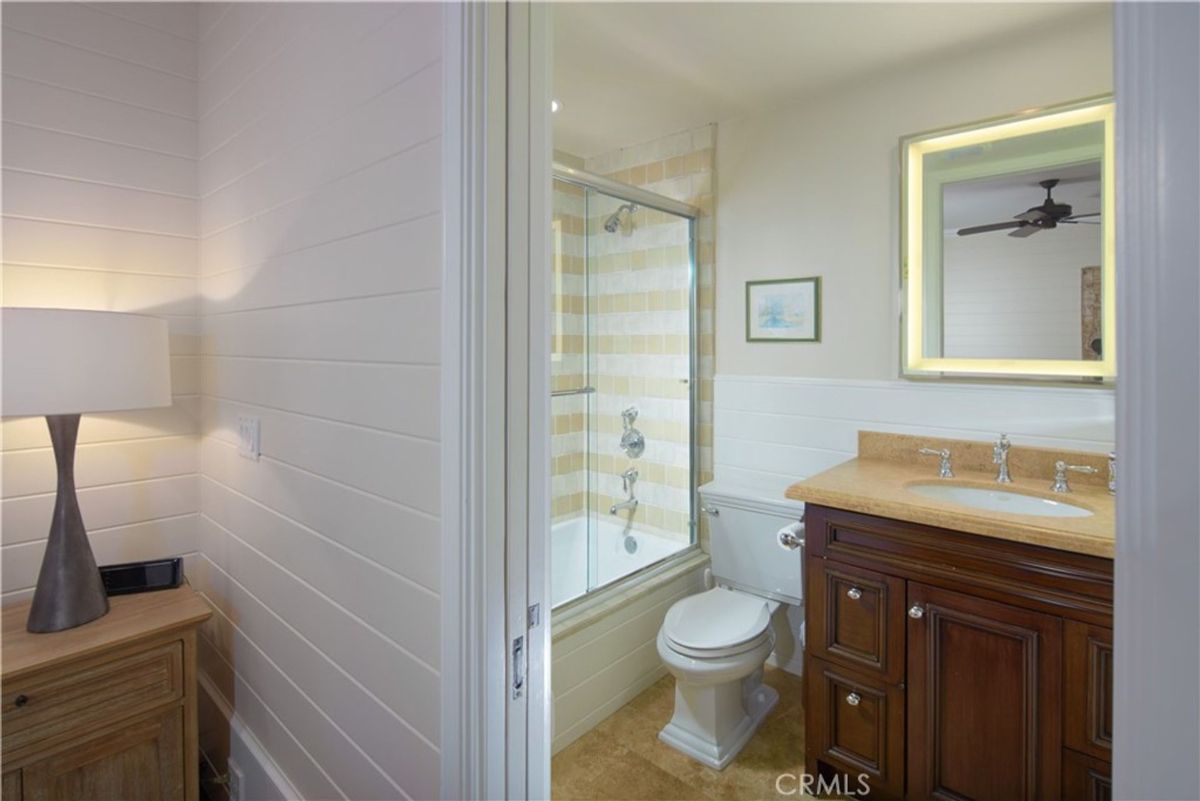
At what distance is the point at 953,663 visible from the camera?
163cm

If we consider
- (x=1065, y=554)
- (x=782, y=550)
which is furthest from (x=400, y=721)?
(x=782, y=550)

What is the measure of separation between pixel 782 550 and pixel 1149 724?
203 centimetres

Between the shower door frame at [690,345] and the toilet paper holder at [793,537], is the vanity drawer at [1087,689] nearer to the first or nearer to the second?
the toilet paper holder at [793,537]

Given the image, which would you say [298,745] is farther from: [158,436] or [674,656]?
[674,656]

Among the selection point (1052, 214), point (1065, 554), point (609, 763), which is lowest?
point (609, 763)

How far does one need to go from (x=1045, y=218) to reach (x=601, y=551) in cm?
220

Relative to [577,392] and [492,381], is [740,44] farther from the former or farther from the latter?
[492,381]

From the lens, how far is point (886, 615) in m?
1.73

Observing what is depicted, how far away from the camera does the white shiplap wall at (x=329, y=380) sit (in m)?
1.00

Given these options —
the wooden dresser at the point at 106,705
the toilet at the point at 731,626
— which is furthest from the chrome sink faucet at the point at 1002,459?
the wooden dresser at the point at 106,705

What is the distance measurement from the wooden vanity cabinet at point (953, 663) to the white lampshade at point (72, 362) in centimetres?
188

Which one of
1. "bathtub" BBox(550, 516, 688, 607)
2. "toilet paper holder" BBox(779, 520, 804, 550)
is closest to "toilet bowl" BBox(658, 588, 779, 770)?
"toilet paper holder" BBox(779, 520, 804, 550)

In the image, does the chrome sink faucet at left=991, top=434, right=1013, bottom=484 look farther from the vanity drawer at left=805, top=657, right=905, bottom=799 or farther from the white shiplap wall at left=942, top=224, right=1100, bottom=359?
the vanity drawer at left=805, top=657, right=905, bottom=799

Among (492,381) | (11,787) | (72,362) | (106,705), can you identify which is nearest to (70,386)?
(72,362)
